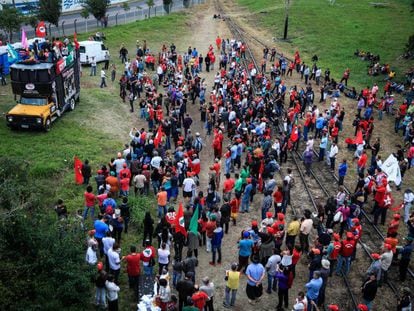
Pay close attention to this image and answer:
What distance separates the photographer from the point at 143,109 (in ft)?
89.3

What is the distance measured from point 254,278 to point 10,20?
112ft

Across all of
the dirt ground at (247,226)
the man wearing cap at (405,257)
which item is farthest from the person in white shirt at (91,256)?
the man wearing cap at (405,257)

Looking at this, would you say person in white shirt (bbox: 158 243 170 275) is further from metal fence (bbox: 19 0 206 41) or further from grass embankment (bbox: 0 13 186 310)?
metal fence (bbox: 19 0 206 41)

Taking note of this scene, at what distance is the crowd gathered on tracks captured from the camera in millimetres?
12969

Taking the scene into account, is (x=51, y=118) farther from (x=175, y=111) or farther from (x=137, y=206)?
(x=137, y=206)

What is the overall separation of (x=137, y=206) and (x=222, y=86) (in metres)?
14.7

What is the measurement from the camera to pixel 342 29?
180 feet

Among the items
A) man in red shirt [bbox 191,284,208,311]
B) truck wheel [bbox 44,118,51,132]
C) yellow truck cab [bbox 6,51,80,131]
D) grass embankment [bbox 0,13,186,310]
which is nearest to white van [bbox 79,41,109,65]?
grass embankment [bbox 0,13,186,310]

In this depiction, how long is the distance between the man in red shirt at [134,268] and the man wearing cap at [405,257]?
26.9 ft

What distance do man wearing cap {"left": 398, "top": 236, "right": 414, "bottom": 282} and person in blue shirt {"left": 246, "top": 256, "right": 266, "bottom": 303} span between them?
4.85 meters

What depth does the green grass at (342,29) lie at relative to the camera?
142 feet

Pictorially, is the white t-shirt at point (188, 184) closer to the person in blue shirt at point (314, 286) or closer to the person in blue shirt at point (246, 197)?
the person in blue shirt at point (246, 197)

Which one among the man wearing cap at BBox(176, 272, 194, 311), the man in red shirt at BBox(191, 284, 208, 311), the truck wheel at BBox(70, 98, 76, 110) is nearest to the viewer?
the man in red shirt at BBox(191, 284, 208, 311)

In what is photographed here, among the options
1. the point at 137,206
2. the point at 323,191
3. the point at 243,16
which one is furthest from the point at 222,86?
the point at 243,16
